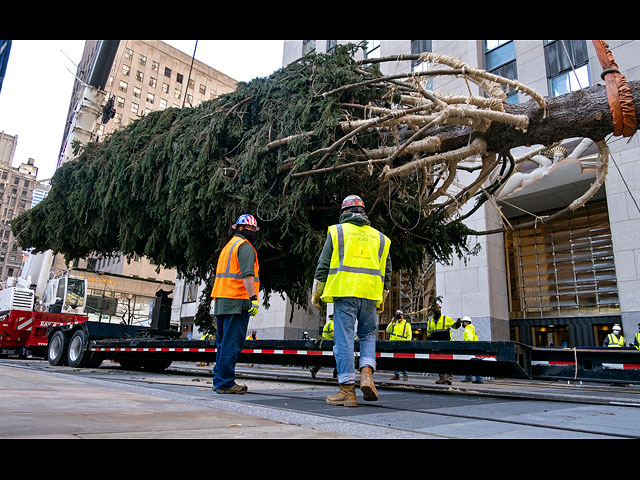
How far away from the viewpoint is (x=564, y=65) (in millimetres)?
17562

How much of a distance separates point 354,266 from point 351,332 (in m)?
0.64

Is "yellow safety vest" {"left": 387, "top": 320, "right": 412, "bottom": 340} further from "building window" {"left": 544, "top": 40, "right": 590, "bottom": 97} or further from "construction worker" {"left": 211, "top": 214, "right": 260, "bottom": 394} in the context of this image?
"building window" {"left": 544, "top": 40, "right": 590, "bottom": 97}

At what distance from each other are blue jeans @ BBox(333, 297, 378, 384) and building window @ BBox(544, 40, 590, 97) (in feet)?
52.6

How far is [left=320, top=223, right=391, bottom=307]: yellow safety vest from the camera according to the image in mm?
4594

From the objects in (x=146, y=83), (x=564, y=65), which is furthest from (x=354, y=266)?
(x=146, y=83)

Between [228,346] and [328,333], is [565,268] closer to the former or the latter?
[328,333]

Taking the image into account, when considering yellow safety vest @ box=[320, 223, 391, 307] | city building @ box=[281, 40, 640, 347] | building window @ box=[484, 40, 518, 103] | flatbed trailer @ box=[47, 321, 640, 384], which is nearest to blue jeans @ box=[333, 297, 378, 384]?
yellow safety vest @ box=[320, 223, 391, 307]

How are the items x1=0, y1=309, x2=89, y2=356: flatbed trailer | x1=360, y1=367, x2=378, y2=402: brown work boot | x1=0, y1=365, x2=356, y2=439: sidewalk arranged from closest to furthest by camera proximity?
x1=0, y1=365, x2=356, y2=439: sidewalk, x1=360, y1=367, x2=378, y2=402: brown work boot, x1=0, y1=309, x2=89, y2=356: flatbed trailer

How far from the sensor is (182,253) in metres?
11.1

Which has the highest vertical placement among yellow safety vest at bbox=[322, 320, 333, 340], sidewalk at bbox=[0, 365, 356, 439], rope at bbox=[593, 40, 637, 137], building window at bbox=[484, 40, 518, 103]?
building window at bbox=[484, 40, 518, 103]

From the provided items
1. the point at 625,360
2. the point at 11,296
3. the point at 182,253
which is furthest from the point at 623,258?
the point at 11,296

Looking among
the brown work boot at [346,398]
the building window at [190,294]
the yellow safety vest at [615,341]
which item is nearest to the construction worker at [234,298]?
the brown work boot at [346,398]

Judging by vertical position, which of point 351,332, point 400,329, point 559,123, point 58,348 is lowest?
point 58,348
